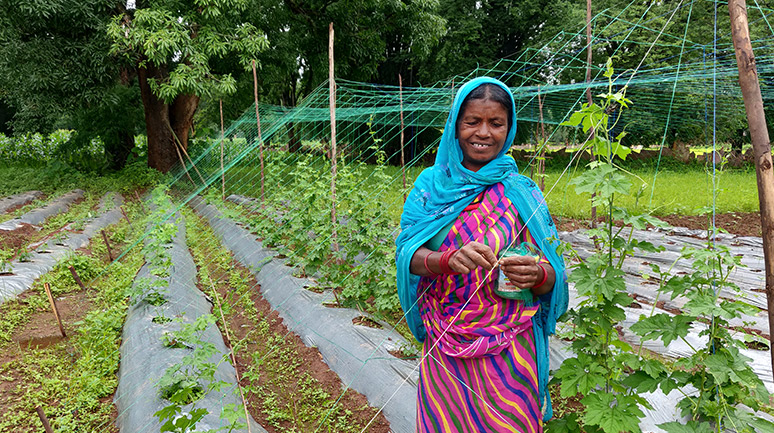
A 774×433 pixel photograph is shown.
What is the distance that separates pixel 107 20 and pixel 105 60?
2.62 feet

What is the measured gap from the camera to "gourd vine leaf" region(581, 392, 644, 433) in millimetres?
1246

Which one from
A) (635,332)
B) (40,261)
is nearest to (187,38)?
(40,261)

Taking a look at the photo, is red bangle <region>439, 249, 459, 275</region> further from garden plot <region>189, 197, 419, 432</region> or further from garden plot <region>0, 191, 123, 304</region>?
garden plot <region>0, 191, 123, 304</region>

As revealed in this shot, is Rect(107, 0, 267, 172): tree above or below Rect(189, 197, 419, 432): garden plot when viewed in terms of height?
above

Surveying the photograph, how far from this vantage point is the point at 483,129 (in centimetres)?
Result: 127

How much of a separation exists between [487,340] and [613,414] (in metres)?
0.41

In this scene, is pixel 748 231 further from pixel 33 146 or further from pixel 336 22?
pixel 33 146

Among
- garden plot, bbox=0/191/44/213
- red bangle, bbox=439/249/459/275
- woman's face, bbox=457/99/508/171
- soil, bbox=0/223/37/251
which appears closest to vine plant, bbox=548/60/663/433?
woman's face, bbox=457/99/508/171

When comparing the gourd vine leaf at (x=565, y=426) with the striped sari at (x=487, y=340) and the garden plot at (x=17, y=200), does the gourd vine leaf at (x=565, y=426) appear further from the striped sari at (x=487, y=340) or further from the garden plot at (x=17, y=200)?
the garden plot at (x=17, y=200)

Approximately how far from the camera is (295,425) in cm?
262

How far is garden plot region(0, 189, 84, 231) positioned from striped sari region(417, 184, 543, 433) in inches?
295

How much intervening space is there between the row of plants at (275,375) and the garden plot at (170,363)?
0.50 feet

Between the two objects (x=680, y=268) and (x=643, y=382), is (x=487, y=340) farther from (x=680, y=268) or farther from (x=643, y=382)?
(x=680, y=268)

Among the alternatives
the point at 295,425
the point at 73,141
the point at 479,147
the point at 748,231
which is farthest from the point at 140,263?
the point at 73,141
